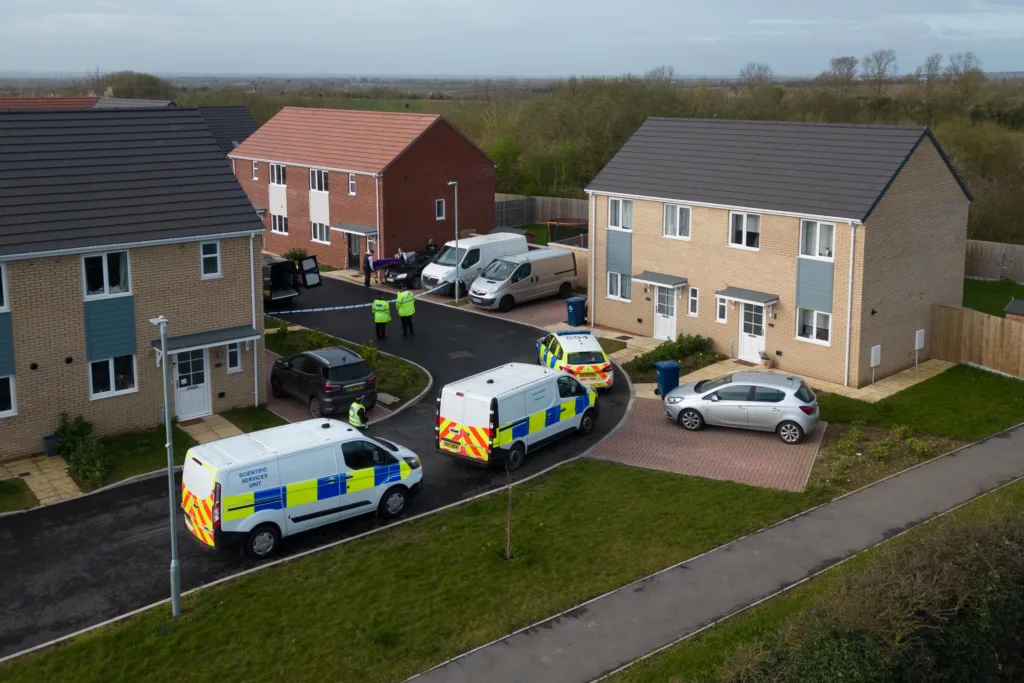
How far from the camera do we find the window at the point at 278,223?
47.4 metres

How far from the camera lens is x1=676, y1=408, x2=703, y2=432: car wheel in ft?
79.6

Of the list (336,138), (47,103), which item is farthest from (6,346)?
(47,103)

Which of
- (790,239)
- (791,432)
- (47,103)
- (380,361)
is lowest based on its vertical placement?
(791,432)

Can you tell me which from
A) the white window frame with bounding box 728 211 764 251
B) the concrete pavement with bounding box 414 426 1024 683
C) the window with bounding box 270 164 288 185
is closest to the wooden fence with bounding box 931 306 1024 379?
the white window frame with bounding box 728 211 764 251

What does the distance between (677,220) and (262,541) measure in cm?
1812

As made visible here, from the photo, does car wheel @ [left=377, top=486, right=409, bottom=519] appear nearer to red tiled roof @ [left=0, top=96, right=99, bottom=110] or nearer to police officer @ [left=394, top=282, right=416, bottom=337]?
police officer @ [left=394, top=282, right=416, bottom=337]

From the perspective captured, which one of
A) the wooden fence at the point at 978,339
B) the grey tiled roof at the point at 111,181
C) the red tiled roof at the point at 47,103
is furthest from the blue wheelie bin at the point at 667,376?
the red tiled roof at the point at 47,103

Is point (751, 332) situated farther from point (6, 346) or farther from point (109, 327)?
point (6, 346)

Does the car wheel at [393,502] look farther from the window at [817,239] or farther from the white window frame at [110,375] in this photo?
the window at [817,239]

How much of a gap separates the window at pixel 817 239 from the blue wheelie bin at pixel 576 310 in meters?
8.21

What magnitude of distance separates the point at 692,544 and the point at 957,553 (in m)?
5.20

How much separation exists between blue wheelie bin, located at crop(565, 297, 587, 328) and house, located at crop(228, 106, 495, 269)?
35.7 feet

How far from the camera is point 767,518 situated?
62.5 feet

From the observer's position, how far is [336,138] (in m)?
45.2
